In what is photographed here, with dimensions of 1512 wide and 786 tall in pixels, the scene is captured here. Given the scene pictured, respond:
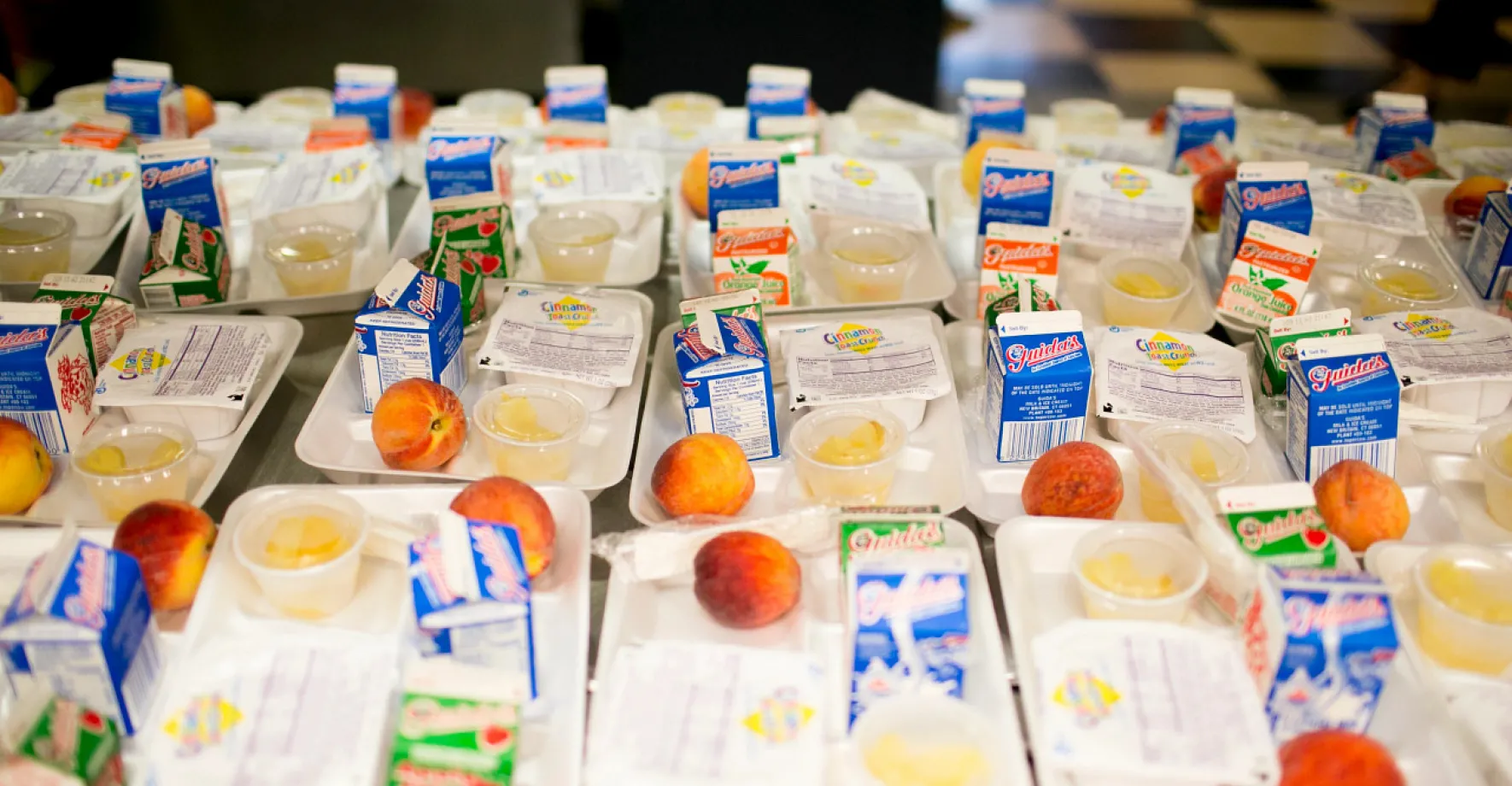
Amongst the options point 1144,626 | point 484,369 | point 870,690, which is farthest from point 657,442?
point 1144,626

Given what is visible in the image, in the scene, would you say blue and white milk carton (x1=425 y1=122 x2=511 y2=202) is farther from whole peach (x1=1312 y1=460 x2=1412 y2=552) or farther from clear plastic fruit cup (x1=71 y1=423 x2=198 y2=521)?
whole peach (x1=1312 y1=460 x2=1412 y2=552)

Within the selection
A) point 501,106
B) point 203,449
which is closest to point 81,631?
point 203,449

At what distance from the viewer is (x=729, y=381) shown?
1.84m

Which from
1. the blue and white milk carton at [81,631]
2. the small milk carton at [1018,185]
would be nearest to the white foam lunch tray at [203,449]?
the blue and white milk carton at [81,631]

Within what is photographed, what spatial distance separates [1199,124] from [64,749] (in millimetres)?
2600

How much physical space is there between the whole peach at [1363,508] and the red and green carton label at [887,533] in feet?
1.90

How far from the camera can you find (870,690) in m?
1.44

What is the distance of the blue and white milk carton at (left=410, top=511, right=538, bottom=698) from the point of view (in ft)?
4.50

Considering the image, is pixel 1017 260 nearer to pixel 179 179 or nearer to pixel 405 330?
pixel 405 330

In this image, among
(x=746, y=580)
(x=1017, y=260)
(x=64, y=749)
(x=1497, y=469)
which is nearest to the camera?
(x=64, y=749)

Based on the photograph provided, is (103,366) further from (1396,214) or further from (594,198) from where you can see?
(1396,214)

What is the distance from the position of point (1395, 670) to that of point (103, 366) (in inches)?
76.9

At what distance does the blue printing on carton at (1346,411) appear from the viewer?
182 centimetres

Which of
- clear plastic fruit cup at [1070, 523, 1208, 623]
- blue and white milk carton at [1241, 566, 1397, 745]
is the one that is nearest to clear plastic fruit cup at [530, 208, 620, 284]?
clear plastic fruit cup at [1070, 523, 1208, 623]
